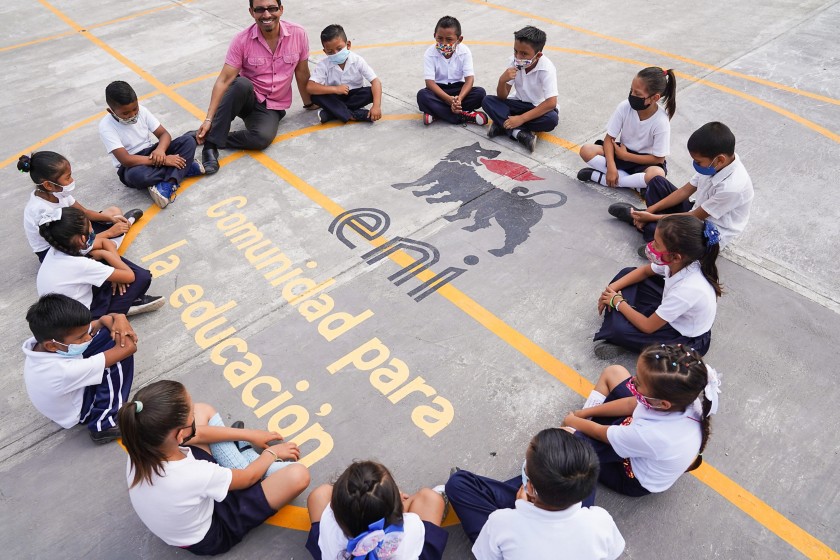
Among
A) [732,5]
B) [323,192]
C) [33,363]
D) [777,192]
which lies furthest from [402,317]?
[732,5]

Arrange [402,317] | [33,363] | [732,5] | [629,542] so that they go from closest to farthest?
[629,542] → [33,363] → [402,317] → [732,5]

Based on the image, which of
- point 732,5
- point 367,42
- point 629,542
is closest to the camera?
point 629,542

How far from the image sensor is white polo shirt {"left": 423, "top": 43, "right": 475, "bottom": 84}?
6555mm

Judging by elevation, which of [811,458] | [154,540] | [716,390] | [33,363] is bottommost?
[154,540]

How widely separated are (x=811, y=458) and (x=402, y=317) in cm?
269

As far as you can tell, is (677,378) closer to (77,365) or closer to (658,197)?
(658,197)

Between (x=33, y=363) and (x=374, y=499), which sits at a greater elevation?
(x=374, y=499)

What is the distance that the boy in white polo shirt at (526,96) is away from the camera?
5.89 meters

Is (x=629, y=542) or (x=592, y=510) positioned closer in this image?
(x=592, y=510)

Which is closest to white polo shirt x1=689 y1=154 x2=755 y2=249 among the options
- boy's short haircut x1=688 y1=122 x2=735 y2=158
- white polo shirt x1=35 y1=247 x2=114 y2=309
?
boy's short haircut x1=688 y1=122 x2=735 y2=158

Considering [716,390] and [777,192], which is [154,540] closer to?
[716,390]

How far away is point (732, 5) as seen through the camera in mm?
9617

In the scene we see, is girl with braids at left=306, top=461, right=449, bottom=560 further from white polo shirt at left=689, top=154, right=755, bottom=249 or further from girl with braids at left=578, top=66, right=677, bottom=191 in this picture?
girl with braids at left=578, top=66, right=677, bottom=191

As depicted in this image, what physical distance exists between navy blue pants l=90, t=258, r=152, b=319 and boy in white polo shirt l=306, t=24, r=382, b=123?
3250 millimetres
